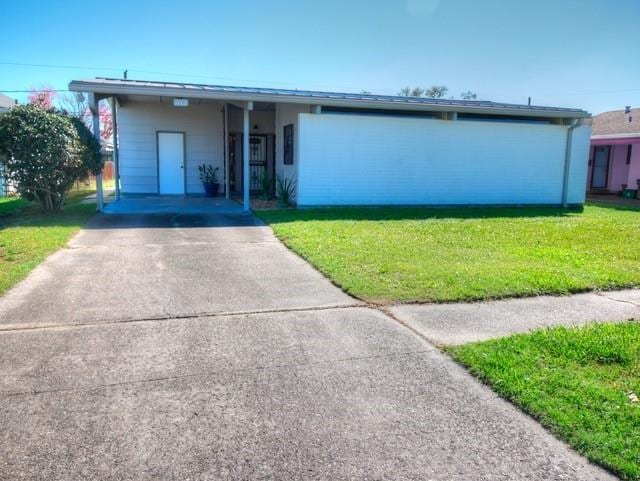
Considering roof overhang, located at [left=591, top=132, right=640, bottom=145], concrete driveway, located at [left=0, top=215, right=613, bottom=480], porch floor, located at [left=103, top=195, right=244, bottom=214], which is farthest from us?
roof overhang, located at [left=591, top=132, right=640, bottom=145]

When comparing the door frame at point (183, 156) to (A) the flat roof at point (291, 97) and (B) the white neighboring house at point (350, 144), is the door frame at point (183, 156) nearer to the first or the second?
(B) the white neighboring house at point (350, 144)

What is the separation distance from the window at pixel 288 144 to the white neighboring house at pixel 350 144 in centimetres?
3

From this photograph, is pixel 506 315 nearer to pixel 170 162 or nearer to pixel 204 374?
pixel 204 374

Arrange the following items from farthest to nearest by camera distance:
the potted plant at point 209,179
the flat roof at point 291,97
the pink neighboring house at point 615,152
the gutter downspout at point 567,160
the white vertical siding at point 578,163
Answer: the pink neighboring house at point 615,152 < the potted plant at point 209,179 < the white vertical siding at point 578,163 < the gutter downspout at point 567,160 < the flat roof at point 291,97

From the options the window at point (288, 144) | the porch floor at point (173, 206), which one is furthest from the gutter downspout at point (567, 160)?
the porch floor at point (173, 206)

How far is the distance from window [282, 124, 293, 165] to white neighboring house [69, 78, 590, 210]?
0.11 ft

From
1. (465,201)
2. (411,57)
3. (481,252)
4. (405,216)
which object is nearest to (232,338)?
(481,252)

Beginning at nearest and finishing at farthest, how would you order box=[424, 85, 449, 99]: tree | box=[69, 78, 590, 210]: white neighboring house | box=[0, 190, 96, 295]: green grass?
box=[0, 190, 96, 295]: green grass < box=[69, 78, 590, 210]: white neighboring house < box=[424, 85, 449, 99]: tree

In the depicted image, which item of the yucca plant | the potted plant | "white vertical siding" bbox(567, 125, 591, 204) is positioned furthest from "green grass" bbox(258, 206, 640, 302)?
the potted plant

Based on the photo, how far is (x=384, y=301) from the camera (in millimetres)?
5938

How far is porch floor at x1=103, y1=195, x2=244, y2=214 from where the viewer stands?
13750 millimetres

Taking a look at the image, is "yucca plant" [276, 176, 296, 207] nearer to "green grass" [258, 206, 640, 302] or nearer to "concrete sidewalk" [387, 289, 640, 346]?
"green grass" [258, 206, 640, 302]

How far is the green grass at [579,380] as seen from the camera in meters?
3.09

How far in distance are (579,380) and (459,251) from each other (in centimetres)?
506
